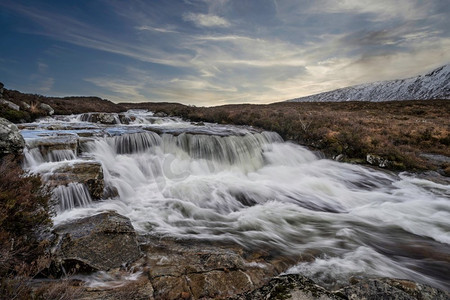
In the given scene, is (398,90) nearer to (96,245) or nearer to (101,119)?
(101,119)

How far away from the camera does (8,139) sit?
249 inches

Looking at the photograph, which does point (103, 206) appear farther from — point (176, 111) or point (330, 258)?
point (176, 111)

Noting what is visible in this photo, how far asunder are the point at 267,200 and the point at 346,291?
231 inches

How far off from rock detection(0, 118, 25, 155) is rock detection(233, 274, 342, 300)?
7.41 metres

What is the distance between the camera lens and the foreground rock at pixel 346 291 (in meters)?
2.73

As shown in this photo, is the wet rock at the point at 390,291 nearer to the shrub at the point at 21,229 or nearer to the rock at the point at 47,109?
the shrub at the point at 21,229

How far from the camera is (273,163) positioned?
13461 mm

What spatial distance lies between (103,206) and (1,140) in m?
3.27

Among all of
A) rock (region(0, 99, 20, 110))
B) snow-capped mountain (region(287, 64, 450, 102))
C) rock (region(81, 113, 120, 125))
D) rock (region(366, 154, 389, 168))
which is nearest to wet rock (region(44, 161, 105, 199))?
rock (region(0, 99, 20, 110))

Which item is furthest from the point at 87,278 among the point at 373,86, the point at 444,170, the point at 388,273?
the point at 373,86

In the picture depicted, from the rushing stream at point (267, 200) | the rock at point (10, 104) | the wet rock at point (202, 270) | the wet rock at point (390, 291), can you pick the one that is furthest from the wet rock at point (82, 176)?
the rock at point (10, 104)

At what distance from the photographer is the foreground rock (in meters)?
2.73

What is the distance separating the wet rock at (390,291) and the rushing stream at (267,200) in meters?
1.08

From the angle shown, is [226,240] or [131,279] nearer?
[131,279]
